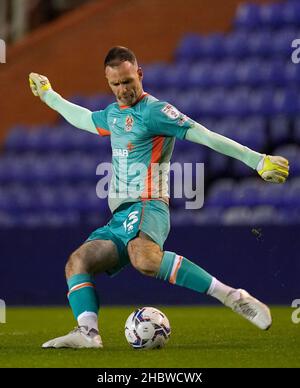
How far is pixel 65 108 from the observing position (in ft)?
27.2

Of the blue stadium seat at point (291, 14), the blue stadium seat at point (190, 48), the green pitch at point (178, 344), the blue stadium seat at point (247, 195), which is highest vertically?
the blue stadium seat at point (291, 14)

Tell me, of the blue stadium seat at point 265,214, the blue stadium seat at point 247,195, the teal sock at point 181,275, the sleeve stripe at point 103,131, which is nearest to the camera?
the teal sock at point 181,275

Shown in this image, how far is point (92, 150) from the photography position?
15680 millimetres

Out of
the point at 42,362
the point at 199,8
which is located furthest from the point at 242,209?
the point at 42,362

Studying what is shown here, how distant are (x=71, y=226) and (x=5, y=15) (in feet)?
25.2

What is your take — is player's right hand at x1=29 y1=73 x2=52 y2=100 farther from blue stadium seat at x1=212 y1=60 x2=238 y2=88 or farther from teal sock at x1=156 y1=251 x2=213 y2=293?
blue stadium seat at x1=212 y1=60 x2=238 y2=88

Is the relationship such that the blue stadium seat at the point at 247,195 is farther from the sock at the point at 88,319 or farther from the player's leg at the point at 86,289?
the sock at the point at 88,319

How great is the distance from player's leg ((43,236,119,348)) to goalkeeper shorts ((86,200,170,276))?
54 millimetres

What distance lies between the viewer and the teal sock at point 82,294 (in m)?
7.52

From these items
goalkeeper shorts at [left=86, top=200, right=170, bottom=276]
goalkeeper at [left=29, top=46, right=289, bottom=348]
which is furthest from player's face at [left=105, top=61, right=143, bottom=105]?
goalkeeper shorts at [left=86, top=200, right=170, bottom=276]
